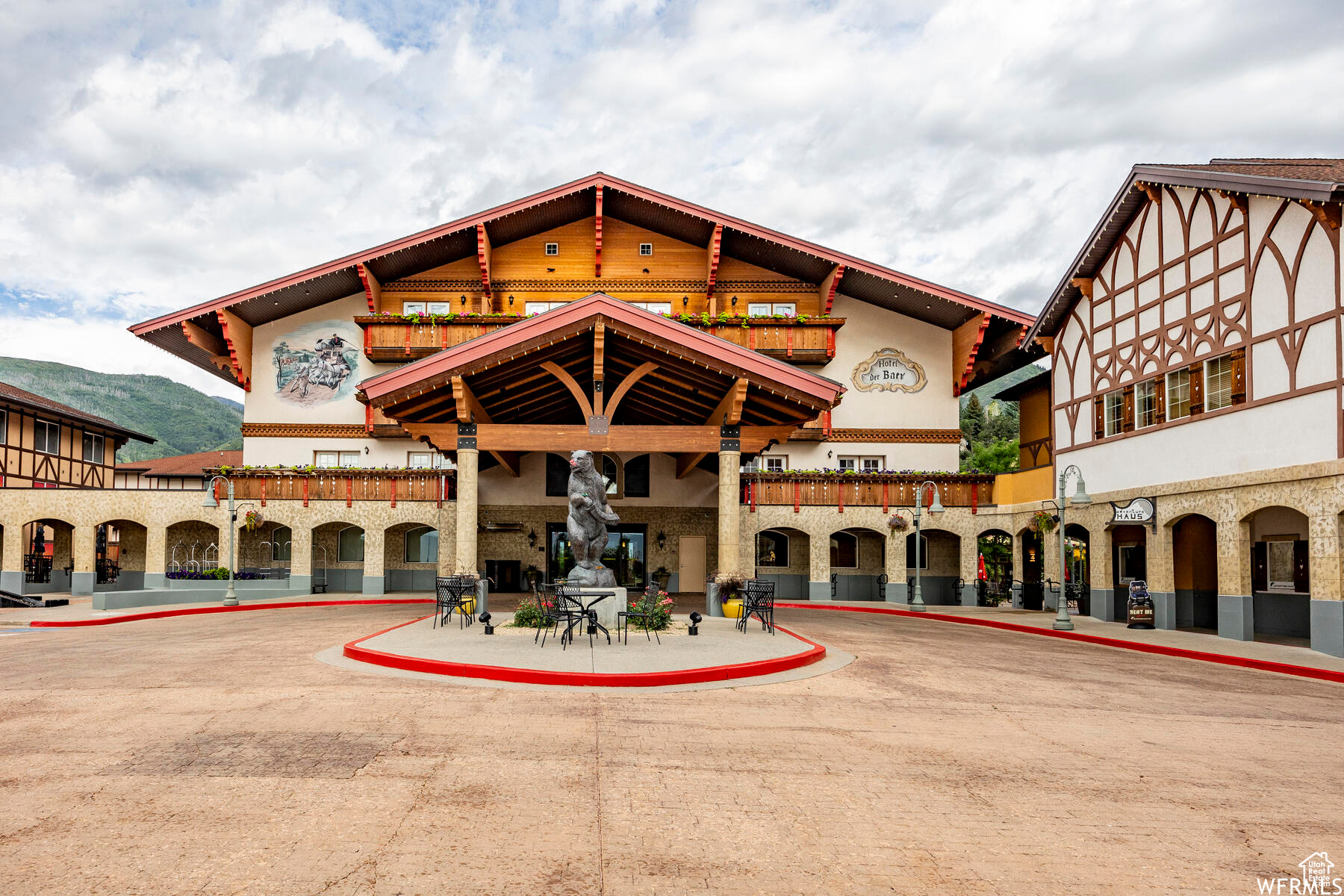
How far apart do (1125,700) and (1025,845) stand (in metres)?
Answer: 5.78

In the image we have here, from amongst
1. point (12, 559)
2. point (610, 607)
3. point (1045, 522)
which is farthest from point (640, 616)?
point (12, 559)

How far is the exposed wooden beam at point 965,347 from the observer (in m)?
27.1

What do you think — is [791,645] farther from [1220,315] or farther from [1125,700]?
[1220,315]

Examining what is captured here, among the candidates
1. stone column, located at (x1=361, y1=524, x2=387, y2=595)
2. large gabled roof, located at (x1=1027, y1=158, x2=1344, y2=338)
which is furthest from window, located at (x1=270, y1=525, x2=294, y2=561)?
large gabled roof, located at (x1=1027, y1=158, x2=1344, y2=338)

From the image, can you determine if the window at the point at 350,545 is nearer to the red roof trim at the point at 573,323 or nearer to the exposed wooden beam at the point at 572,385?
the red roof trim at the point at 573,323

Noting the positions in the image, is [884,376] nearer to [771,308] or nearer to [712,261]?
[771,308]

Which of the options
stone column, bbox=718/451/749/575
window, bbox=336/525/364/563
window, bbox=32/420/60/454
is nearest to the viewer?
stone column, bbox=718/451/749/575

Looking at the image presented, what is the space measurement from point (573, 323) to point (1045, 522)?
47.3 feet

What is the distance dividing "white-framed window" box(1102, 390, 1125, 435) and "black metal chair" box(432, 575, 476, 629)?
1561cm

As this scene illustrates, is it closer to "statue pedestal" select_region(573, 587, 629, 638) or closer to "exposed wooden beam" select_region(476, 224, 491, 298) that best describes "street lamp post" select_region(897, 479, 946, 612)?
"statue pedestal" select_region(573, 587, 629, 638)

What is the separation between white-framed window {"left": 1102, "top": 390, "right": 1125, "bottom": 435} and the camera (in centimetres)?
2050

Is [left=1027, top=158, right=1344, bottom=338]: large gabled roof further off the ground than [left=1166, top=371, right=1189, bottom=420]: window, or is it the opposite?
[left=1027, top=158, right=1344, bottom=338]: large gabled roof

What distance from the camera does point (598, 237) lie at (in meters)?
28.3

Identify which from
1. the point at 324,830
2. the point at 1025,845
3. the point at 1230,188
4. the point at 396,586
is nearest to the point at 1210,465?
the point at 1230,188
